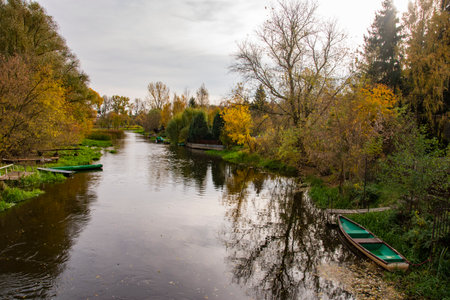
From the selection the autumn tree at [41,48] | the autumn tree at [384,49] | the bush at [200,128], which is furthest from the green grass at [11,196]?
the bush at [200,128]

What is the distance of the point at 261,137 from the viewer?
29.7m

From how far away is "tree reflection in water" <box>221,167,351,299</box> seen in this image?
290 inches

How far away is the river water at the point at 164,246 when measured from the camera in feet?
23.4

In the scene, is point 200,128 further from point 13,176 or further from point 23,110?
point 13,176

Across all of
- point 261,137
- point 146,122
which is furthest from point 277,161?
point 146,122

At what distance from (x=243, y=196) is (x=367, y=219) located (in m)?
7.15

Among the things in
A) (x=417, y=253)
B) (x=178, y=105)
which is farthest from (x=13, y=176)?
(x=178, y=105)

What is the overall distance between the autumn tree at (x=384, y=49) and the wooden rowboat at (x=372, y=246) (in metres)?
18.8

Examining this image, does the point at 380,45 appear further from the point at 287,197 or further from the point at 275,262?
the point at 275,262

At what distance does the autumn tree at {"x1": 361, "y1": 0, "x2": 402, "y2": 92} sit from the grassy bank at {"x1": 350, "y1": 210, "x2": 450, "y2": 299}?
18898 millimetres

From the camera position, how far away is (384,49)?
26.7 metres

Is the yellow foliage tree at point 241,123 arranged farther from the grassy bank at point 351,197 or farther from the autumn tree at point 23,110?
the autumn tree at point 23,110

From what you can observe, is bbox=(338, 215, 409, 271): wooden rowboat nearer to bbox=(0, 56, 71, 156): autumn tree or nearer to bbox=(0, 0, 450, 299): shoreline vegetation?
bbox=(0, 0, 450, 299): shoreline vegetation

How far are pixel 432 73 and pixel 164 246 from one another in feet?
69.2
